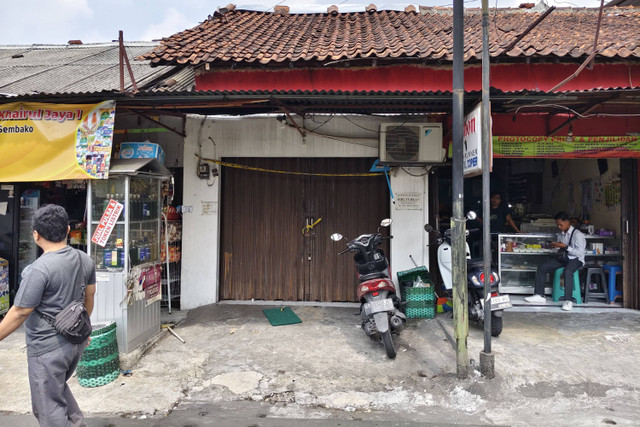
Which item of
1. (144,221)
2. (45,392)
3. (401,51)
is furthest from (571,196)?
(45,392)

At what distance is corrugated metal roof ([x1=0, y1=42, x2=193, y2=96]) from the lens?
5.63 m

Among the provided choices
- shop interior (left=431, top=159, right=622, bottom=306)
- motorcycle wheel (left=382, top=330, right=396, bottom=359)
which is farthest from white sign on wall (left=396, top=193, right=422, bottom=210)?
motorcycle wheel (left=382, top=330, right=396, bottom=359)

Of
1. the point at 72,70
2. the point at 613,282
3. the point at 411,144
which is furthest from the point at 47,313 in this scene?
the point at 613,282

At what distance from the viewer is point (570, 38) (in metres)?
6.16

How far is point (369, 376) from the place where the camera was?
14.2 ft

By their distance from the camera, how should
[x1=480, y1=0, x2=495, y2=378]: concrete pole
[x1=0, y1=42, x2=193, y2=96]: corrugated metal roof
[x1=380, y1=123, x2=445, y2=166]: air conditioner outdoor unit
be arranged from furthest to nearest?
[x1=380, y1=123, x2=445, y2=166]: air conditioner outdoor unit → [x1=0, y1=42, x2=193, y2=96]: corrugated metal roof → [x1=480, y1=0, x2=495, y2=378]: concrete pole

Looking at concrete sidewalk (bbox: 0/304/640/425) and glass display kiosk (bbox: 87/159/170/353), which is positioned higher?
glass display kiosk (bbox: 87/159/170/353)

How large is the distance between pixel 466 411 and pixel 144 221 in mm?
4577

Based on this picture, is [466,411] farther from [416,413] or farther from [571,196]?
[571,196]

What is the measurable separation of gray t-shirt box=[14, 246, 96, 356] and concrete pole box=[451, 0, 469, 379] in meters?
3.61

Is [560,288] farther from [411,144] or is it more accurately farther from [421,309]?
[411,144]

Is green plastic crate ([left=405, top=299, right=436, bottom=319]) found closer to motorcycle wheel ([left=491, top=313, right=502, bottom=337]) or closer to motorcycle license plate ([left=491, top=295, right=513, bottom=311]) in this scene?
motorcycle wheel ([left=491, top=313, right=502, bottom=337])

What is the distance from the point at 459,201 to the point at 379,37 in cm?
379

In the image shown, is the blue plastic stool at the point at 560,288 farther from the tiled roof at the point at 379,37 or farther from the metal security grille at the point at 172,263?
the metal security grille at the point at 172,263
